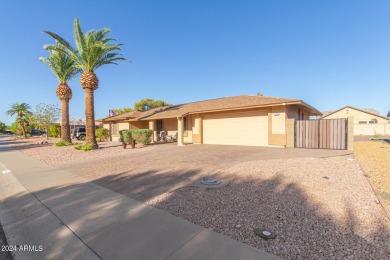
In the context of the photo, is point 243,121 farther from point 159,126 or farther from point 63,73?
point 63,73

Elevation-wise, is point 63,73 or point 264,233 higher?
point 63,73

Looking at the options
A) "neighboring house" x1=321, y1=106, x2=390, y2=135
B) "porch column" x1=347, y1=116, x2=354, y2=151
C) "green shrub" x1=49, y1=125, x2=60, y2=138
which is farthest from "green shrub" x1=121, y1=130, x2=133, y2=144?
"neighboring house" x1=321, y1=106, x2=390, y2=135

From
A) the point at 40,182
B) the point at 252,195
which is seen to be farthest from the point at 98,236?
the point at 40,182

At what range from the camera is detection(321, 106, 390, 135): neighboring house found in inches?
1417

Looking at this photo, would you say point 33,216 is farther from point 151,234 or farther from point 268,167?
point 268,167

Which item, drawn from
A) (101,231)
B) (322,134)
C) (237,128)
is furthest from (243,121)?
(101,231)

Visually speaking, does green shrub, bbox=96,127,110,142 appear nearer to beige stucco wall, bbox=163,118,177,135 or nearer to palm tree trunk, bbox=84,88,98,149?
beige stucco wall, bbox=163,118,177,135

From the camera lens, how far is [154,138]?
23.5 m

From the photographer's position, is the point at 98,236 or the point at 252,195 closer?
the point at 98,236

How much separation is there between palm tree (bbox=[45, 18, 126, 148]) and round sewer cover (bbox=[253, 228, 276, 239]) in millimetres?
15995

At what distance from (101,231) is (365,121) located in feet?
172

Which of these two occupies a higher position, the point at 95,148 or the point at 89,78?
the point at 89,78

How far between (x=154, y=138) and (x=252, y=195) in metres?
19.5

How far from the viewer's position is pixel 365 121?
4078 cm
